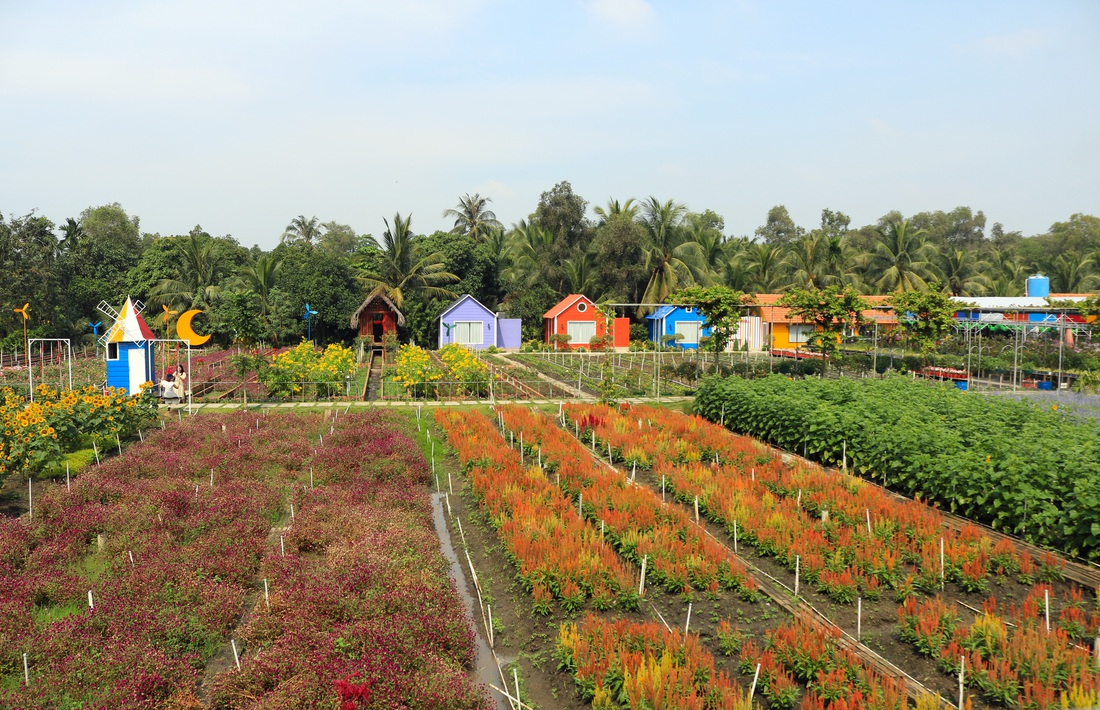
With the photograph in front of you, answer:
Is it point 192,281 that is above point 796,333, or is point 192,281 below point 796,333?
above

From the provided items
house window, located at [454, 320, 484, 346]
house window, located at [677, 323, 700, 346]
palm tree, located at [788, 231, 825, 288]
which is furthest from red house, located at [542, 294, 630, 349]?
palm tree, located at [788, 231, 825, 288]

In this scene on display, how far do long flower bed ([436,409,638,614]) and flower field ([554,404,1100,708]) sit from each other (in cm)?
167

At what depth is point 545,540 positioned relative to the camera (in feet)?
32.7

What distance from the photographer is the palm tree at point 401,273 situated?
45.9m

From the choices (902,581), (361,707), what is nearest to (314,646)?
(361,707)

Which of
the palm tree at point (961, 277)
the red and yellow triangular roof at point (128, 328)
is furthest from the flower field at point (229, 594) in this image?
the palm tree at point (961, 277)

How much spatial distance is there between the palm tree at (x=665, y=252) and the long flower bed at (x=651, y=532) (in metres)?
36.2

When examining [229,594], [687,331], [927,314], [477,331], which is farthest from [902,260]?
[229,594]

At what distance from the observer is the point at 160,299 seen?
4669 cm

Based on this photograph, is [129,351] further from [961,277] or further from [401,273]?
[961,277]

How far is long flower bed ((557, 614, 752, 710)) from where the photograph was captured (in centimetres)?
643

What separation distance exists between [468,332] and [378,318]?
580cm

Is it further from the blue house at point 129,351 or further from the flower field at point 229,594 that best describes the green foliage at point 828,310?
the blue house at point 129,351

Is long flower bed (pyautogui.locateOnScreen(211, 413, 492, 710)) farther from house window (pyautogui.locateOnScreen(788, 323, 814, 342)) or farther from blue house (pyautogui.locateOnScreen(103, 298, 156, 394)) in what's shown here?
house window (pyautogui.locateOnScreen(788, 323, 814, 342))
